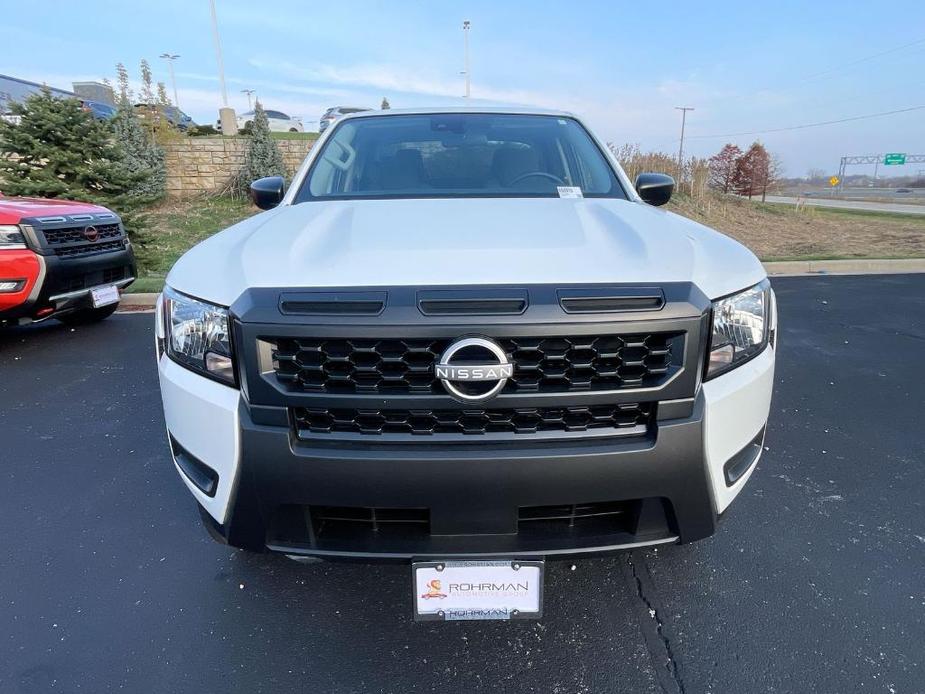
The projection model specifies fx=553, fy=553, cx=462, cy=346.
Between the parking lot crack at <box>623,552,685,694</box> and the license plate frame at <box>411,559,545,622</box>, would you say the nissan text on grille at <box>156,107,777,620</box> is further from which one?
the parking lot crack at <box>623,552,685,694</box>

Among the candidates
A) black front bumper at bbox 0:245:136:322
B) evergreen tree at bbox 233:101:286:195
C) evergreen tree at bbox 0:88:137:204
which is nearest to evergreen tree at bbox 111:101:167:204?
evergreen tree at bbox 233:101:286:195

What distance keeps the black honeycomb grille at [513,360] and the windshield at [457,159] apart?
120cm

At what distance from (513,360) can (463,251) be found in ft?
1.24

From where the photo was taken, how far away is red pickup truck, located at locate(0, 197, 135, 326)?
14.8 feet

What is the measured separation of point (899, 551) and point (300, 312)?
2504mm

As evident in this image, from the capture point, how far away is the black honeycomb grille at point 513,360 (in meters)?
1.44

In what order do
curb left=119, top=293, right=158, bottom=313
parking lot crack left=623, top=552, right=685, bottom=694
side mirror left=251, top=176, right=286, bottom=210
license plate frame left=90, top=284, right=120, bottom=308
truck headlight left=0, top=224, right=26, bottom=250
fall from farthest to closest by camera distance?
curb left=119, top=293, right=158, bottom=313
license plate frame left=90, top=284, right=120, bottom=308
truck headlight left=0, top=224, right=26, bottom=250
side mirror left=251, top=176, right=286, bottom=210
parking lot crack left=623, top=552, right=685, bottom=694

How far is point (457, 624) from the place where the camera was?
1.92m

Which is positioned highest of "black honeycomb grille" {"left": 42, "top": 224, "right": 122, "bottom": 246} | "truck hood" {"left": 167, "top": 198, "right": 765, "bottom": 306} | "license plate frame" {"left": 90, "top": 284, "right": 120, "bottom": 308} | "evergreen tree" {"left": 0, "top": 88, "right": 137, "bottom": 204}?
"evergreen tree" {"left": 0, "top": 88, "right": 137, "bottom": 204}

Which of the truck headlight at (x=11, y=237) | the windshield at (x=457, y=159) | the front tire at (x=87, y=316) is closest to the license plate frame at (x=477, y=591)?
the windshield at (x=457, y=159)

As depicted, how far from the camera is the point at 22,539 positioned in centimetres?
234

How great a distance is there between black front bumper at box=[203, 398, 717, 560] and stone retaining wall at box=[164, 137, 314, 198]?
52.6 feet

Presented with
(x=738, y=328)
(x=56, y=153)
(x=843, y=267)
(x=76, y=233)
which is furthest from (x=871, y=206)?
(x=76, y=233)

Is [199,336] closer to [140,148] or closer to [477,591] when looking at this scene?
[477,591]
